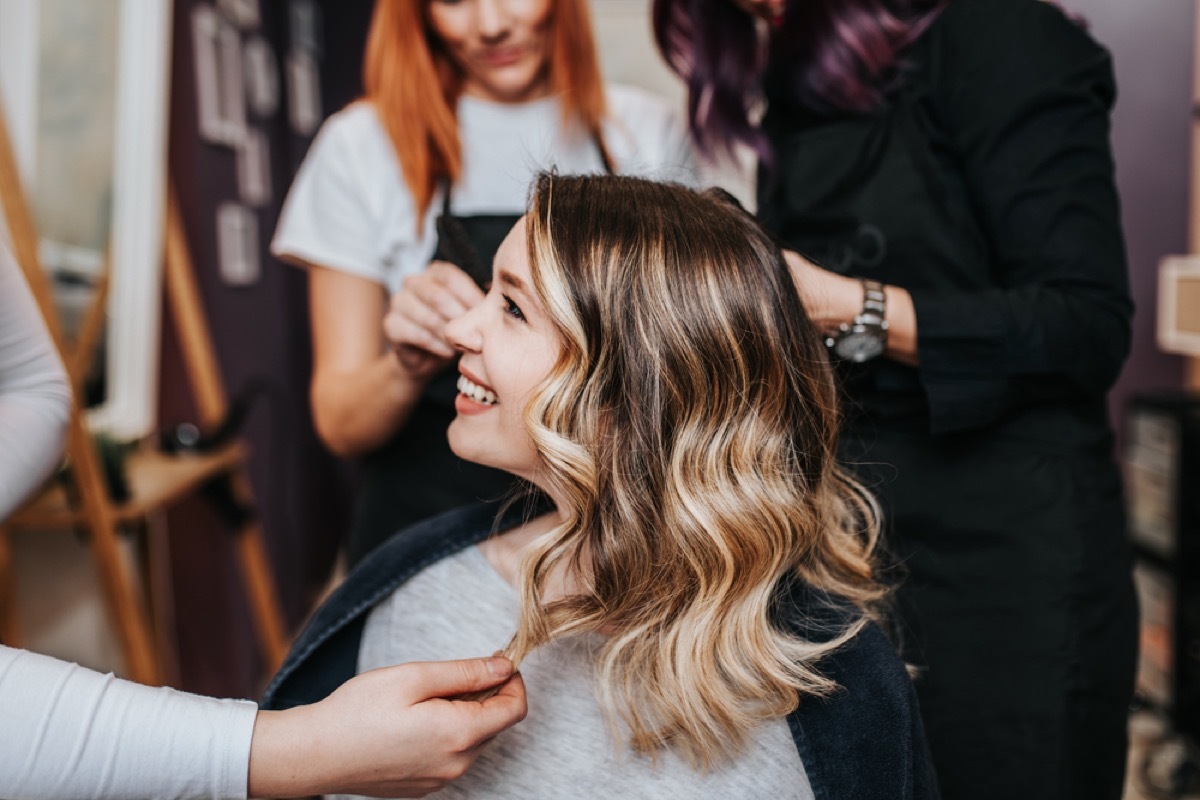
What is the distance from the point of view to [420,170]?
1262 mm

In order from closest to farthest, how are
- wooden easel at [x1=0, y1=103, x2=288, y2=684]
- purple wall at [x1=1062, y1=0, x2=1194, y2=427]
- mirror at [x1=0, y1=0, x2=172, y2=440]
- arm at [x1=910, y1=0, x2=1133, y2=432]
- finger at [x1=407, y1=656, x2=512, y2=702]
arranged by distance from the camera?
finger at [x1=407, y1=656, x2=512, y2=702] < arm at [x1=910, y1=0, x2=1133, y2=432] < wooden easel at [x1=0, y1=103, x2=288, y2=684] < mirror at [x1=0, y1=0, x2=172, y2=440] < purple wall at [x1=1062, y1=0, x2=1194, y2=427]

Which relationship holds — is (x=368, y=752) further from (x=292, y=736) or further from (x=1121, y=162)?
(x=1121, y=162)

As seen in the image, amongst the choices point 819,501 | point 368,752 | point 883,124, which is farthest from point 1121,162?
point 368,752

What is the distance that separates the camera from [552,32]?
1323 millimetres

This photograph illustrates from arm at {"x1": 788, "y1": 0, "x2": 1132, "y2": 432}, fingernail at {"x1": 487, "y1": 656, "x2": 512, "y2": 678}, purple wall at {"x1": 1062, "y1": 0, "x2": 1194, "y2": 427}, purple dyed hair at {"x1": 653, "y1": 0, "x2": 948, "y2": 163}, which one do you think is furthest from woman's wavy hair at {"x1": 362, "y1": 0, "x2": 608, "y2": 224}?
purple wall at {"x1": 1062, "y1": 0, "x2": 1194, "y2": 427}

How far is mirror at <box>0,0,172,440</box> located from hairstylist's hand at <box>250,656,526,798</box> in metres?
1.17

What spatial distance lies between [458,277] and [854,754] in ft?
1.83

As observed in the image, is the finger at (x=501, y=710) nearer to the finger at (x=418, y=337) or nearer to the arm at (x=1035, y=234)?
the finger at (x=418, y=337)

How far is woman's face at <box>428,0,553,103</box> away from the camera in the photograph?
1234 millimetres

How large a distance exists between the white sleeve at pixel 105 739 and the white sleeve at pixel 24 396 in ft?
0.69

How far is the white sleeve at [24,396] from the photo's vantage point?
785 millimetres

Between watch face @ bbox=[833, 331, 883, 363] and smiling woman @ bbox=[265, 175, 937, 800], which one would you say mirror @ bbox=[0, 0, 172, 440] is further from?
watch face @ bbox=[833, 331, 883, 363]

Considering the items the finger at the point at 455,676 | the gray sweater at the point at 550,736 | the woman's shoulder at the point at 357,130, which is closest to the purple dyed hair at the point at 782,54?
the woman's shoulder at the point at 357,130

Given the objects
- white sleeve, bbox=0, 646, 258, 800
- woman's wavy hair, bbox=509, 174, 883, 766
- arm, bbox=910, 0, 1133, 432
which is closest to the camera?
white sleeve, bbox=0, 646, 258, 800
